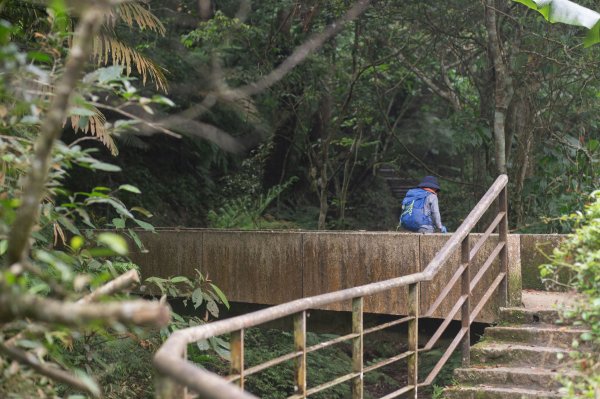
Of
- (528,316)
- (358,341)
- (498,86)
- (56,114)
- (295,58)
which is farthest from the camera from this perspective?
(295,58)

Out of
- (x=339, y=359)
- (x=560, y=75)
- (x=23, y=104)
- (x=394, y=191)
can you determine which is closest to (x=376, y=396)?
(x=339, y=359)

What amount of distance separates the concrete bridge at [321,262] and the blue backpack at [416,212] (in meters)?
0.95

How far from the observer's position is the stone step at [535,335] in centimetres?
659

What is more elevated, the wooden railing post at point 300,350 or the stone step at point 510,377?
the wooden railing post at point 300,350

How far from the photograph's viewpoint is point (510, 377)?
6254 mm

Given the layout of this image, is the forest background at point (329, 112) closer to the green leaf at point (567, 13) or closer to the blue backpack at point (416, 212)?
the green leaf at point (567, 13)

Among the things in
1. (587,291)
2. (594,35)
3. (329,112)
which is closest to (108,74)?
(587,291)

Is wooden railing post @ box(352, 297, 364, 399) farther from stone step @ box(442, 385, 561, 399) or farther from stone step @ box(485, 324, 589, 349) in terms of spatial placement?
stone step @ box(485, 324, 589, 349)

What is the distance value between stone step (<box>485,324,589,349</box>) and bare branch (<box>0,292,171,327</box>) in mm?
4738

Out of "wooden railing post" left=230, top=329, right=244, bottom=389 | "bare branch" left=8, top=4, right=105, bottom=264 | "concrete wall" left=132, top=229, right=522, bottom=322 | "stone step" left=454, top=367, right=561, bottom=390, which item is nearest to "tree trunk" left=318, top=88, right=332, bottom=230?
"concrete wall" left=132, top=229, right=522, bottom=322

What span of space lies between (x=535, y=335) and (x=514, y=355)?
30cm

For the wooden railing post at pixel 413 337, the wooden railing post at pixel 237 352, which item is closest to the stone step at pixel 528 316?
Answer: the wooden railing post at pixel 413 337

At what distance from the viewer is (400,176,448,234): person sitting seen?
9.01m

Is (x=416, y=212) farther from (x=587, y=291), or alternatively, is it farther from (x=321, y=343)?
(x=587, y=291)
